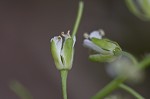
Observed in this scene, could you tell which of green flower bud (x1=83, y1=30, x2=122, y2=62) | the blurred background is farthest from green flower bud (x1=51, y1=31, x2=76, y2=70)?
the blurred background

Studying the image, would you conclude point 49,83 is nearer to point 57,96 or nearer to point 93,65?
point 57,96

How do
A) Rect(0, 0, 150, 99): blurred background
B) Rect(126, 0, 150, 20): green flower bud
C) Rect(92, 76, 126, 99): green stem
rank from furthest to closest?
Rect(0, 0, 150, 99): blurred background → Rect(126, 0, 150, 20): green flower bud → Rect(92, 76, 126, 99): green stem

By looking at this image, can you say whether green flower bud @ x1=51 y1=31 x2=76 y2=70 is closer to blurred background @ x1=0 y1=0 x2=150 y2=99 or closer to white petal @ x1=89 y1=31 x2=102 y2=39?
white petal @ x1=89 y1=31 x2=102 y2=39

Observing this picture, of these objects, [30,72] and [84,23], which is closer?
[30,72]

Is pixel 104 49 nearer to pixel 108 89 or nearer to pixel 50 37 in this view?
pixel 108 89

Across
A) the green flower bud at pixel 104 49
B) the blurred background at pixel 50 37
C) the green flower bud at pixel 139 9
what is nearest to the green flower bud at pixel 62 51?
the green flower bud at pixel 104 49

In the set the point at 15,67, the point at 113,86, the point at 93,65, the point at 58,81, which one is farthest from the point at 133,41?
the point at 113,86

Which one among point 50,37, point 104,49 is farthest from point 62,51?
point 50,37
